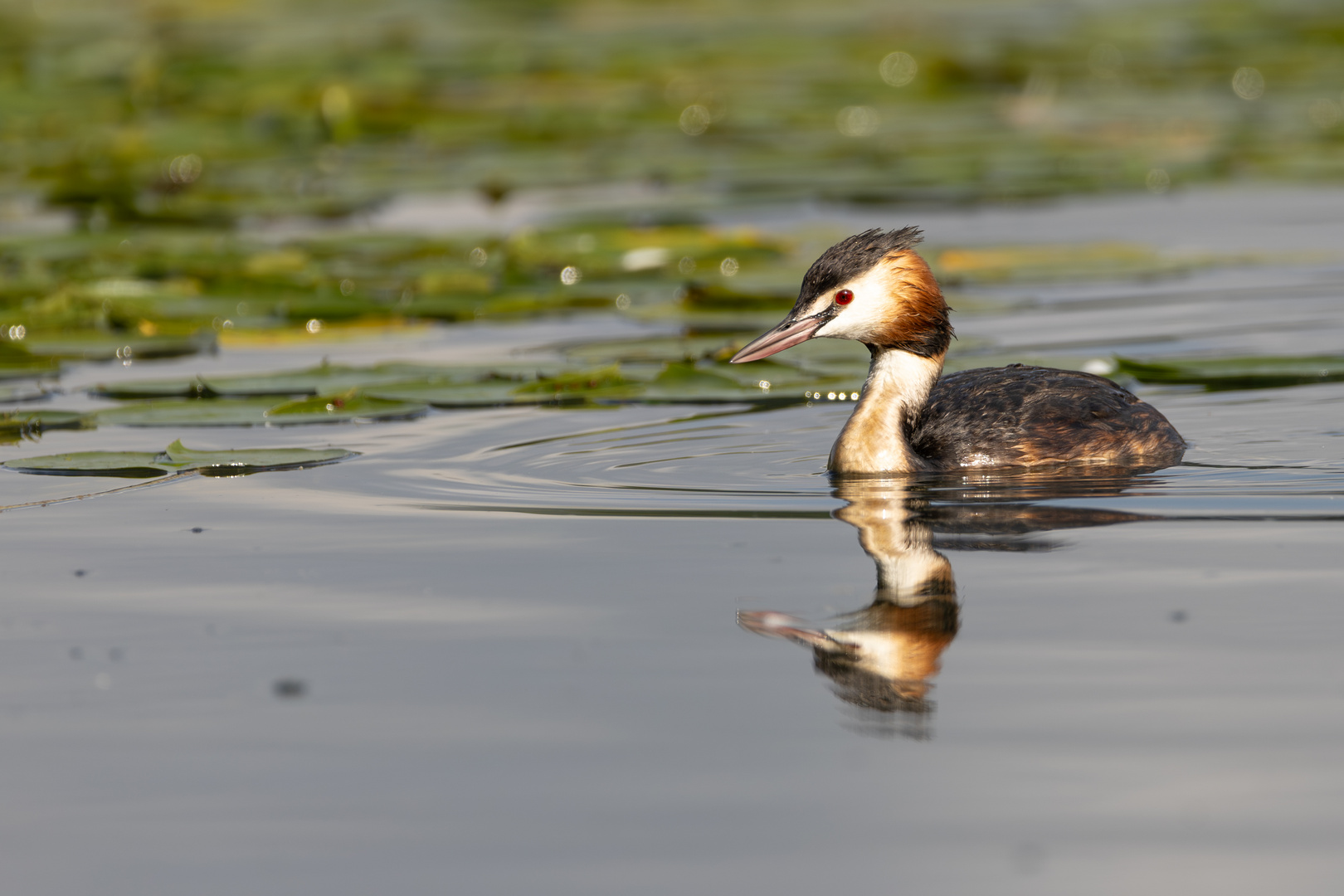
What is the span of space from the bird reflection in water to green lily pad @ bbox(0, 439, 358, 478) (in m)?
2.03

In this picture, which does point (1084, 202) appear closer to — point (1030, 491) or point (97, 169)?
point (97, 169)

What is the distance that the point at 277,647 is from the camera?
4.51m

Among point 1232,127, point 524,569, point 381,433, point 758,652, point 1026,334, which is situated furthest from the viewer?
point 1232,127

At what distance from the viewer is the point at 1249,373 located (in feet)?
27.3

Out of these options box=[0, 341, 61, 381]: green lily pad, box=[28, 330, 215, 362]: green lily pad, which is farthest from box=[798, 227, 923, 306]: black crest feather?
box=[28, 330, 215, 362]: green lily pad

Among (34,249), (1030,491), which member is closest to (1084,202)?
(34,249)

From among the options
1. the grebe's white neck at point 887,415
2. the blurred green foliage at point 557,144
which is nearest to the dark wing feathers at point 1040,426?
the grebe's white neck at point 887,415

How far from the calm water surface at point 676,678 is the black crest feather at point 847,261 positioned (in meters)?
0.69

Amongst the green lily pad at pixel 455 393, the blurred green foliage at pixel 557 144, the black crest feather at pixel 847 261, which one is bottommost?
the green lily pad at pixel 455 393

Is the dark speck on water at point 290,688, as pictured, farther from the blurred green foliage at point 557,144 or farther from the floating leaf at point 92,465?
the blurred green foliage at point 557,144

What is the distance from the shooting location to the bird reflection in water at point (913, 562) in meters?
4.10

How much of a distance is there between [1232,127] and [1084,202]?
140 inches

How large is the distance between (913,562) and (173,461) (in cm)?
299

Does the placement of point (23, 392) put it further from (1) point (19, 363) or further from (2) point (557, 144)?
(2) point (557, 144)
